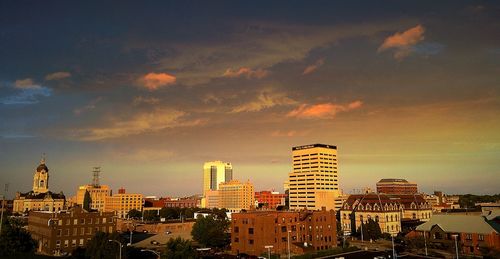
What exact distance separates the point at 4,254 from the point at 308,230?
3069 inches

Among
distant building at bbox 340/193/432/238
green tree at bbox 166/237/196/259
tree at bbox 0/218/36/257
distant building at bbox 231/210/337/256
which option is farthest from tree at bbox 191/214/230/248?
green tree at bbox 166/237/196/259

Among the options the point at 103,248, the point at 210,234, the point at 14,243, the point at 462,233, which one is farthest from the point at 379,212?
the point at 14,243

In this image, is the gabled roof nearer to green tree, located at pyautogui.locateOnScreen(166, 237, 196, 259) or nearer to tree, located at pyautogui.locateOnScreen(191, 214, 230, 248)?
tree, located at pyautogui.locateOnScreen(191, 214, 230, 248)

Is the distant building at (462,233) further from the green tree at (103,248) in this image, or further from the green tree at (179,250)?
the green tree at (103,248)

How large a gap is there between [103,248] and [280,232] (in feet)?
157

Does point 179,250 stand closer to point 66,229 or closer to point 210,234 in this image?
point 210,234

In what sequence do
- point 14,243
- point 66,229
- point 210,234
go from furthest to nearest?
point 210,234 → point 66,229 → point 14,243

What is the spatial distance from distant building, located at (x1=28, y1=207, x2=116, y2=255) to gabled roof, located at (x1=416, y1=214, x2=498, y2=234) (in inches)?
3754

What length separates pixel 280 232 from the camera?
10881cm

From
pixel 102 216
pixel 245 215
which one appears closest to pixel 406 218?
pixel 245 215

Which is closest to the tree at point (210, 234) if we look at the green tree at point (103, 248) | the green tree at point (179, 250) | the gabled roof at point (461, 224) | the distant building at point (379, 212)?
the green tree at point (103, 248)

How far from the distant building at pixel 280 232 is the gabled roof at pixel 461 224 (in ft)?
98.9

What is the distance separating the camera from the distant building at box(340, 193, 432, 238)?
15012cm

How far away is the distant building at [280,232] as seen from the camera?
10681 centimetres
